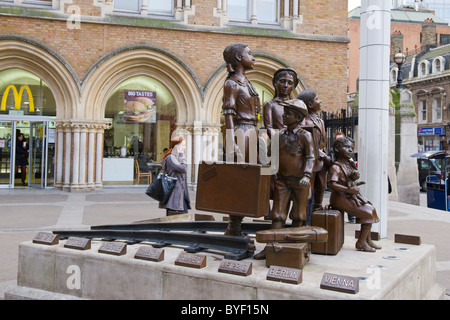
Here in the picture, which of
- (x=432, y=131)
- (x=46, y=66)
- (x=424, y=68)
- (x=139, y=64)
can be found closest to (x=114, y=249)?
(x=46, y=66)

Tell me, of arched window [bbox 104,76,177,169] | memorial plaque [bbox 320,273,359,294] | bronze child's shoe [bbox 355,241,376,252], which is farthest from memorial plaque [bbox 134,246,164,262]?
arched window [bbox 104,76,177,169]

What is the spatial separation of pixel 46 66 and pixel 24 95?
157 centimetres

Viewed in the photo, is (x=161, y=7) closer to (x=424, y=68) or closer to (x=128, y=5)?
(x=128, y=5)

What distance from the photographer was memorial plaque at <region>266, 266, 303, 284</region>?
11.3 feet

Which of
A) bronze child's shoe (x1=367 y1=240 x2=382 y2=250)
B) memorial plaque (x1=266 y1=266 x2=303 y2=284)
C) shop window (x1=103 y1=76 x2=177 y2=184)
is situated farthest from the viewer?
shop window (x1=103 y1=76 x2=177 y2=184)

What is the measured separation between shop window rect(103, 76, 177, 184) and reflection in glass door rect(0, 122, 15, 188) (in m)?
3.06

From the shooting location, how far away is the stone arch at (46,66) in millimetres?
14320

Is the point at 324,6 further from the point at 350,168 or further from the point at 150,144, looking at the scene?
the point at 350,168

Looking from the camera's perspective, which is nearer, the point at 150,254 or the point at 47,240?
the point at 150,254

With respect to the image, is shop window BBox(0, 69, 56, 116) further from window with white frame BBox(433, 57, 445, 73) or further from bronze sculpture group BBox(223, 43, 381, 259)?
window with white frame BBox(433, 57, 445, 73)

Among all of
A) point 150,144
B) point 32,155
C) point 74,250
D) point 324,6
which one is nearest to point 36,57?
point 32,155

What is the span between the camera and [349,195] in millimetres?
4613

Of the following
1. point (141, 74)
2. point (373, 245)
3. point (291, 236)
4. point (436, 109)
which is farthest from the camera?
point (436, 109)

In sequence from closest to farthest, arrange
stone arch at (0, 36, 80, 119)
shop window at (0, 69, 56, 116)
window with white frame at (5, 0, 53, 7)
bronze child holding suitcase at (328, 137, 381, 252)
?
bronze child holding suitcase at (328, 137, 381, 252) < stone arch at (0, 36, 80, 119) < window with white frame at (5, 0, 53, 7) < shop window at (0, 69, 56, 116)
